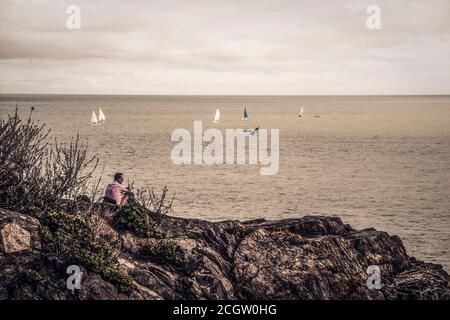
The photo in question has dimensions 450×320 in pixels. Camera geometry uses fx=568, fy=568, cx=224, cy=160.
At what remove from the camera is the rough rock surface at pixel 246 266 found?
12992 mm

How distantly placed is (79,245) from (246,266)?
14.6ft

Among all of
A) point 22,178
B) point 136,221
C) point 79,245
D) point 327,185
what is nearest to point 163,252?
point 136,221

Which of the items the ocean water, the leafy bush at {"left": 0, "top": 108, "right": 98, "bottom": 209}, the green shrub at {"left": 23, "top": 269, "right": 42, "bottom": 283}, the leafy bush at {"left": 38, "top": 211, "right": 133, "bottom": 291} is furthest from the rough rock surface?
the ocean water

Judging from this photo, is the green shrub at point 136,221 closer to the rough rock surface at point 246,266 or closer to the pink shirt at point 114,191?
the rough rock surface at point 246,266

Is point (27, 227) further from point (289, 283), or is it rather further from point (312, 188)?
point (312, 188)

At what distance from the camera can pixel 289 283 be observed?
15000 millimetres

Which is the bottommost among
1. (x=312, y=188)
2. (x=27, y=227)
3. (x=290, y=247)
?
(x=312, y=188)

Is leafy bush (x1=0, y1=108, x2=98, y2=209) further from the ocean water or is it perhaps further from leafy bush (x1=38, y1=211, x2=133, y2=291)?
the ocean water

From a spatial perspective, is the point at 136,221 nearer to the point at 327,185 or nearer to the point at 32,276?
the point at 32,276

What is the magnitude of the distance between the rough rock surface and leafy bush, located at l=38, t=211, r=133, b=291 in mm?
213

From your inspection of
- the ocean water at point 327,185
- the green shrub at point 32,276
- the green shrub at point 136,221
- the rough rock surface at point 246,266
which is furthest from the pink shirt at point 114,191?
the ocean water at point 327,185

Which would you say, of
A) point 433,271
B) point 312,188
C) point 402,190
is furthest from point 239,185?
point 433,271

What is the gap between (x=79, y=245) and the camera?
13758 millimetres
